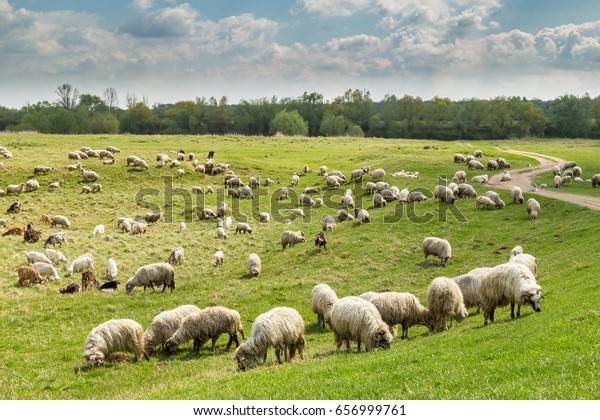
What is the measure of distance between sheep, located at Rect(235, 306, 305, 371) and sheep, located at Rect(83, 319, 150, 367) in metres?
4.22

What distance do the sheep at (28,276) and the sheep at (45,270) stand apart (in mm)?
787

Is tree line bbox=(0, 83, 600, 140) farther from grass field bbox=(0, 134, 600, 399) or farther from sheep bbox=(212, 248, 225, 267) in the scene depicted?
sheep bbox=(212, 248, 225, 267)

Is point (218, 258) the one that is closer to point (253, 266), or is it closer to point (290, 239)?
point (253, 266)

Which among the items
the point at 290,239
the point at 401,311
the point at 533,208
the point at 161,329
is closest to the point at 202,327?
the point at 161,329

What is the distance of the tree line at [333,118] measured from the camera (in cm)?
13450

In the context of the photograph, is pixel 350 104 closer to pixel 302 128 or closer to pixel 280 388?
pixel 302 128

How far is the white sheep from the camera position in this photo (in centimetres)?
2625

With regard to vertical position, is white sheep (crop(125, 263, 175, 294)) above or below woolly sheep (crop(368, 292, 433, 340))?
below

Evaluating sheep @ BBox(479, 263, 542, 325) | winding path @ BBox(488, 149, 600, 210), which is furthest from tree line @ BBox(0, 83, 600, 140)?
sheep @ BBox(479, 263, 542, 325)

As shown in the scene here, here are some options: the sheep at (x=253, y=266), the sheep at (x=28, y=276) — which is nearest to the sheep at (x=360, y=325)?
the sheep at (x=253, y=266)

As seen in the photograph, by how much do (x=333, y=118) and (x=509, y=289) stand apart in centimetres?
13550

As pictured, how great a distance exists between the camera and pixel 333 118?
148 m

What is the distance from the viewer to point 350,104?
169 metres

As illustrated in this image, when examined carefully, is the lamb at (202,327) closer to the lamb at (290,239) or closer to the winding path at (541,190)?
the lamb at (290,239)
